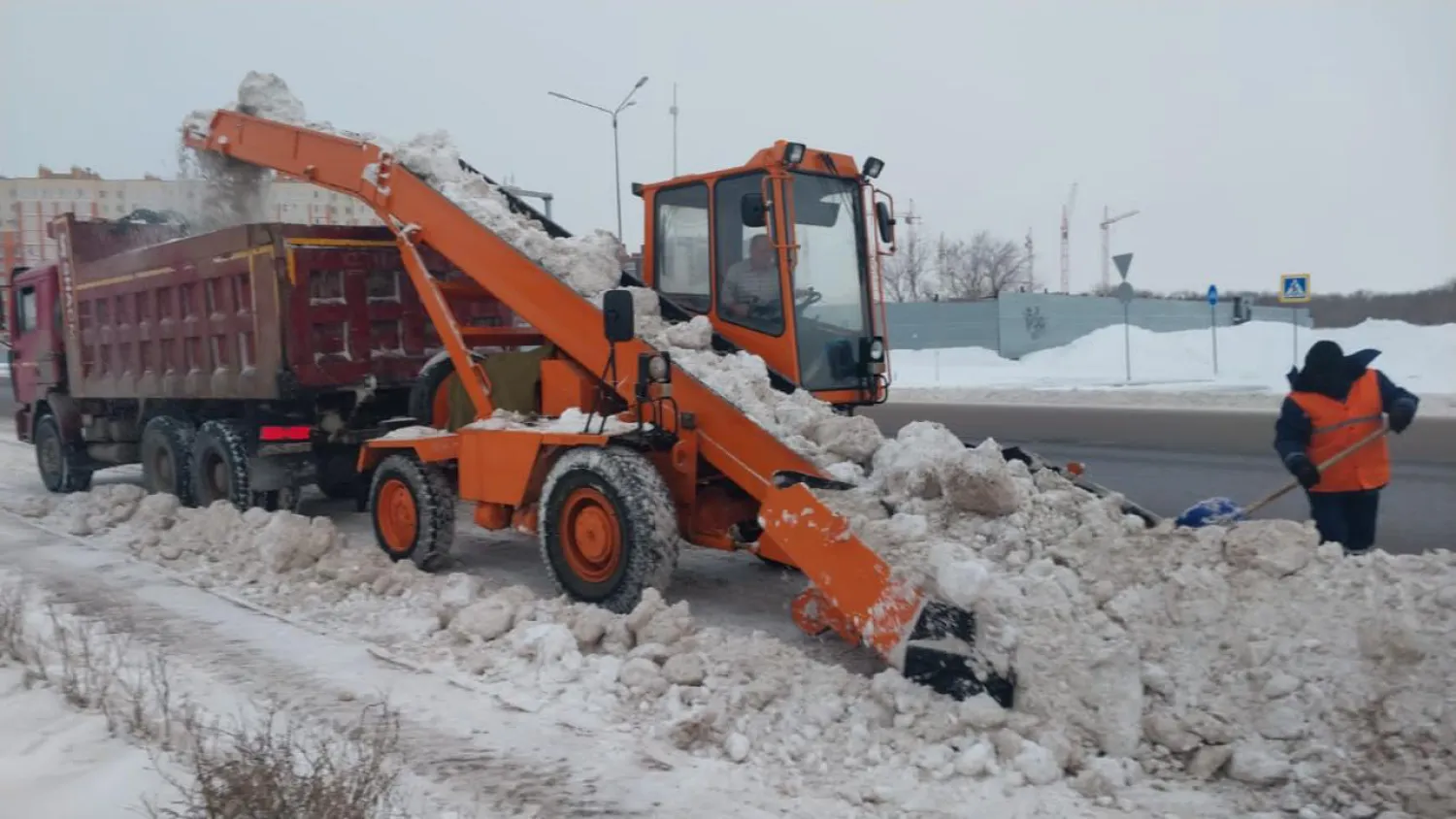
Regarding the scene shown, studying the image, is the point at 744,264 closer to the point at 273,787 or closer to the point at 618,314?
the point at 618,314

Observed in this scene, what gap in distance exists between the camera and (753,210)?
6.74 m

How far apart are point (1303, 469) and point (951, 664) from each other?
2.53 m

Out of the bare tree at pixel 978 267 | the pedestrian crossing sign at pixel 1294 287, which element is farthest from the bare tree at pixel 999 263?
the pedestrian crossing sign at pixel 1294 287

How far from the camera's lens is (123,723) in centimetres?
436

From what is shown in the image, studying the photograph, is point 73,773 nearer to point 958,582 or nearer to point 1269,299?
point 958,582

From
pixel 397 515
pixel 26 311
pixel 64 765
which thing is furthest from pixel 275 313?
pixel 26 311

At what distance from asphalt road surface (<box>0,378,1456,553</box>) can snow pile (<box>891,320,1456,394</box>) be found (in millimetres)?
5428

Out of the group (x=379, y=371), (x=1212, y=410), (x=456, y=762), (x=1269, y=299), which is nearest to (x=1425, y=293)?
(x=1269, y=299)

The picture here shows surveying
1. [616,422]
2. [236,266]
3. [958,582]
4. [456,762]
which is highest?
[236,266]

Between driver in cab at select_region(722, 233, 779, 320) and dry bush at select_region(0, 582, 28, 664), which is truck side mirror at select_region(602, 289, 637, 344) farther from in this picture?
dry bush at select_region(0, 582, 28, 664)

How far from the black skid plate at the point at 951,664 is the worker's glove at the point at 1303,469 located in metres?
2.31

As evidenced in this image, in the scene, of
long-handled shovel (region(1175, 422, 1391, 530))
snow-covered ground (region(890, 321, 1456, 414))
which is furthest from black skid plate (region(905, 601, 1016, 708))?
snow-covered ground (region(890, 321, 1456, 414))

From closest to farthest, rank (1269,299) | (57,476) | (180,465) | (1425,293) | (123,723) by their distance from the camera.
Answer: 1. (123,723)
2. (180,465)
3. (57,476)
4. (1425,293)
5. (1269,299)

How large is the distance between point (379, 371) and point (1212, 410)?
580 inches
